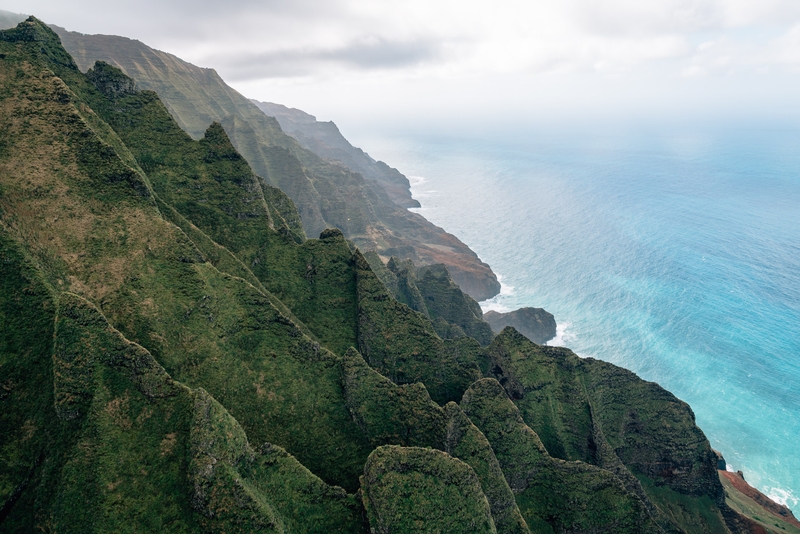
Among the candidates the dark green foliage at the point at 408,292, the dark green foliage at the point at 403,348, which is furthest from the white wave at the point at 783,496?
the dark green foliage at the point at 408,292

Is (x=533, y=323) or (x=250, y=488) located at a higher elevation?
(x=250, y=488)

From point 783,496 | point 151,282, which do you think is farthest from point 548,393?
point 783,496

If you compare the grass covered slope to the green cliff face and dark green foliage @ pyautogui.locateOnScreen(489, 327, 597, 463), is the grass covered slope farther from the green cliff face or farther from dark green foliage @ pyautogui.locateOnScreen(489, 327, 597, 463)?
dark green foliage @ pyautogui.locateOnScreen(489, 327, 597, 463)

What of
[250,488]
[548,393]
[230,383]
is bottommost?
[548,393]

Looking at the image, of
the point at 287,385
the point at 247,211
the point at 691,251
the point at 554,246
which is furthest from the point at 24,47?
the point at 691,251

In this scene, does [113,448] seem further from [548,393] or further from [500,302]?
[500,302]

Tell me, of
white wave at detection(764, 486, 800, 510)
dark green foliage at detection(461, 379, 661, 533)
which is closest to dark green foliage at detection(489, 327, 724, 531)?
dark green foliage at detection(461, 379, 661, 533)

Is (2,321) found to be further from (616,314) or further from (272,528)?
(616,314)
